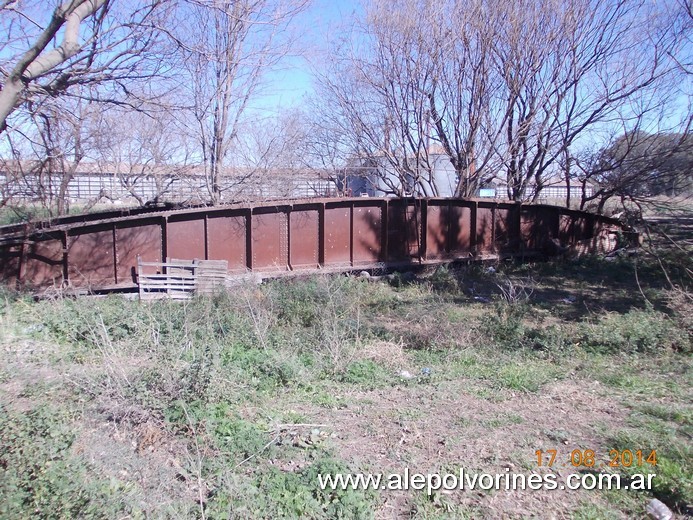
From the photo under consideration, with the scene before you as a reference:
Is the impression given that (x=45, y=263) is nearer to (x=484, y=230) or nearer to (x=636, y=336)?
(x=636, y=336)

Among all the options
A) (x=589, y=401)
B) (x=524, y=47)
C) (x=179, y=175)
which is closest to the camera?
(x=589, y=401)

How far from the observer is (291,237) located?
42.2 feet

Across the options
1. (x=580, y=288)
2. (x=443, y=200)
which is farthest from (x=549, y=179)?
(x=580, y=288)

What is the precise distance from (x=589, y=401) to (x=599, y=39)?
15.2m

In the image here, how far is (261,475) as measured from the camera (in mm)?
3826

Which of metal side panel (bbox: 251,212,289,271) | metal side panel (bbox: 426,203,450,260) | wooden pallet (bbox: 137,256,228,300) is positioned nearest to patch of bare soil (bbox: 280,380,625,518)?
wooden pallet (bbox: 137,256,228,300)

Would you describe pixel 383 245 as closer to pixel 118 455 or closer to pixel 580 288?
pixel 580 288

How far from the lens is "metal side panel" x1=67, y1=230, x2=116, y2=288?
414 inches

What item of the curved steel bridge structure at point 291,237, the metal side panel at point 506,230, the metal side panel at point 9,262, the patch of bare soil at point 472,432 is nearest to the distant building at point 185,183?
the curved steel bridge structure at point 291,237

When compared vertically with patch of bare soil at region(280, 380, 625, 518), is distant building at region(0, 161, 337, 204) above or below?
above
